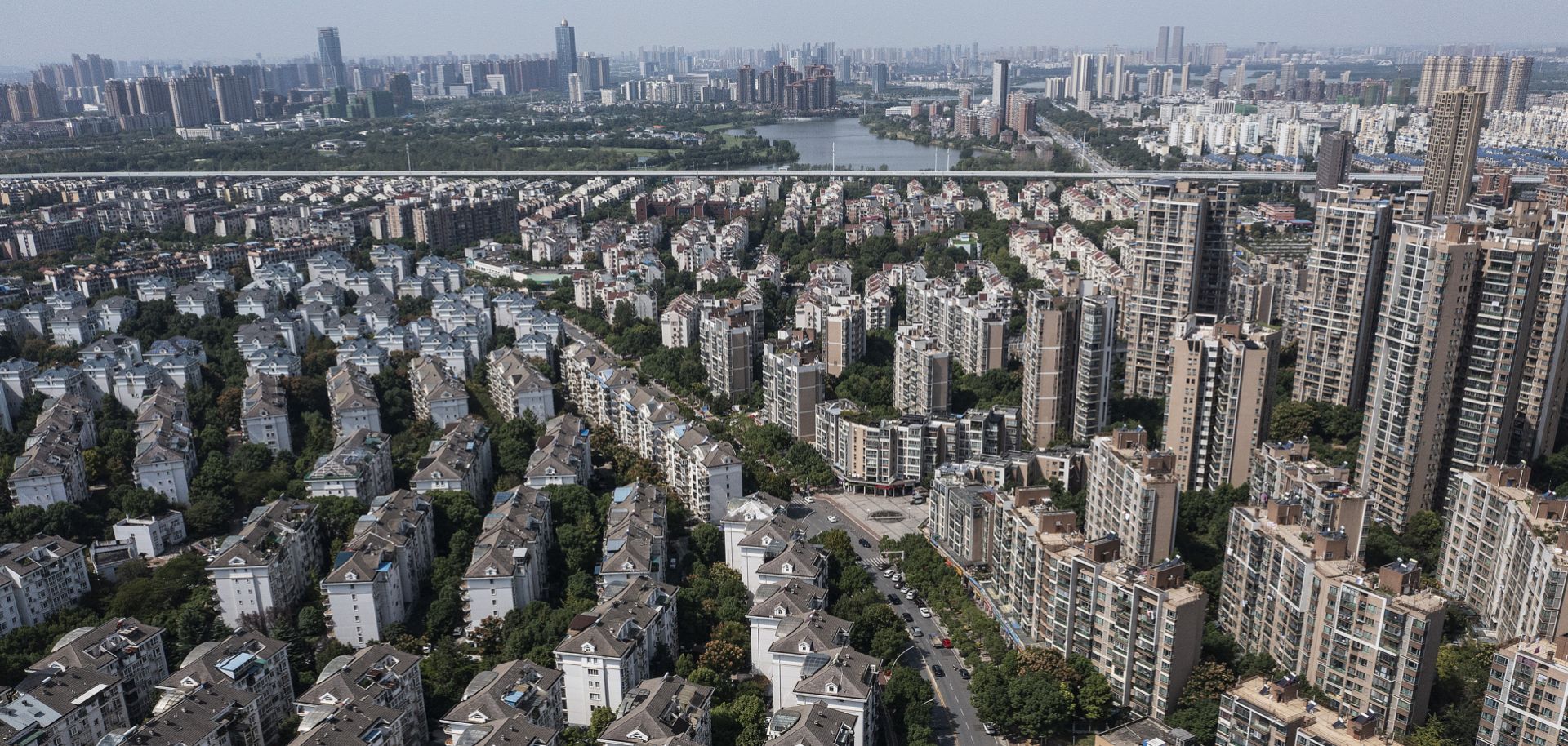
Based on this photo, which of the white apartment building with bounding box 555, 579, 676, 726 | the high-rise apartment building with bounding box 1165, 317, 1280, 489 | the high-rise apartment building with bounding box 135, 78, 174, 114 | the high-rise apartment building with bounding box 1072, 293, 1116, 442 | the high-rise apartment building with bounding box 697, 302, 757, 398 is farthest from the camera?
the high-rise apartment building with bounding box 135, 78, 174, 114

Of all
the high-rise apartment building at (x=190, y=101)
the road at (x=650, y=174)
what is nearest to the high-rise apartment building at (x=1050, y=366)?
the road at (x=650, y=174)

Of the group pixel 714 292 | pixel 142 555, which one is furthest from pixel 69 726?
pixel 714 292

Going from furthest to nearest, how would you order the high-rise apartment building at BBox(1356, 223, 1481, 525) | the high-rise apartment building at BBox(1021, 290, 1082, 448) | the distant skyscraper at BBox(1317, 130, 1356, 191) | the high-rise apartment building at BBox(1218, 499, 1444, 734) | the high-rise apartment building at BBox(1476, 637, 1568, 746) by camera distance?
1. the distant skyscraper at BBox(1317, 130, 1356, 191)
2. the high-rise apartment building at BBox(1021, 290, 1082, 448)
3. the high-rise apartment building at BBox(1356, 223, 1481, 525)
4. the high-rise apartment building at BBox(1218, 499, 1444, 734)
5. the high-rise apartment building at BBox(1476, 637, 1568, 746)

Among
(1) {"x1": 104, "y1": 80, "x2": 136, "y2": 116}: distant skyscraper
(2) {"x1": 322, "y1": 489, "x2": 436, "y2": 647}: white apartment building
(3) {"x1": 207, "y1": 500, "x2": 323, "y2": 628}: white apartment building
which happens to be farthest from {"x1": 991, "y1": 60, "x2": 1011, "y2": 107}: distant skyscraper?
(3) {"x1": 207, "y1": 500, "x2": 323, "y2": 628}: white apartment building

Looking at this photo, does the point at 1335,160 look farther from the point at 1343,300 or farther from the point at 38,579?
the point at 38,579

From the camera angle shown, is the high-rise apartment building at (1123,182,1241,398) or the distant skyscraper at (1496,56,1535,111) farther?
the distant skyscraper at (1496,56,1535,111)

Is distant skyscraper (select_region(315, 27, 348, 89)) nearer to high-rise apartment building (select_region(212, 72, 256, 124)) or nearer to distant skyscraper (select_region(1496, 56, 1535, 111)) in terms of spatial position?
high-rise apartment building (select_region(212, 72, 256, 124))

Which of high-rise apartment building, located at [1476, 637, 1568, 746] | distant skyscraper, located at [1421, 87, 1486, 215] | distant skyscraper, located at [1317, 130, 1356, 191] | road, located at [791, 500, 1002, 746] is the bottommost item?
road, located at [791, 500, 1002, 746]

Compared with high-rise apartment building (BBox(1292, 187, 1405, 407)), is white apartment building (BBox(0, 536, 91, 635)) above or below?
below
